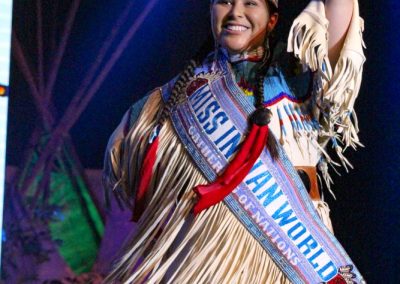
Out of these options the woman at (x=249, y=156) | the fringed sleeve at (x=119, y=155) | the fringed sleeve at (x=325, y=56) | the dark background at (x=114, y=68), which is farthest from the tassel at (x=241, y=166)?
the dark background at (x=114, y=68)

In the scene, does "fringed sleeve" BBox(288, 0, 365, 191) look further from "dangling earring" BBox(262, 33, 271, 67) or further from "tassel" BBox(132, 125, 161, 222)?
"tassel" BBox(132, 125, 161, 222)

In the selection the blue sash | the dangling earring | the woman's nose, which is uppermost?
the woman's nose

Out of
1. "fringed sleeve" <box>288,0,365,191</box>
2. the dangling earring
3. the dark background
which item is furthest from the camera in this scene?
the dark background

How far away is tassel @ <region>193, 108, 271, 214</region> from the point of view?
1.53m

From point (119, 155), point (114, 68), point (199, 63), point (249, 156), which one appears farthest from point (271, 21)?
point (114, 68)

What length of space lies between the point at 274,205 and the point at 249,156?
10 centimetres

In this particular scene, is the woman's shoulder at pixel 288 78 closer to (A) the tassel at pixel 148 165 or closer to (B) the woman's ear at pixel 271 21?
(B) the woman's ear at pixel 271 21

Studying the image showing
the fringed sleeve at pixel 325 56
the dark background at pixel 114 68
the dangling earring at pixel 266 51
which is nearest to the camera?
the fringed sleeve at pixel 325 56

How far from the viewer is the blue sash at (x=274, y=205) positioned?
1539 millimetres

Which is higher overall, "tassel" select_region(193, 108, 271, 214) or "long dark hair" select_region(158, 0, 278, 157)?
"long dark hair" select_region(158, 0, 278, 157)

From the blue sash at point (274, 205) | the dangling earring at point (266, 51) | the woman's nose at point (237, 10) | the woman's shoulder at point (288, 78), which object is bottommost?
the blue sash at point (274, 205)

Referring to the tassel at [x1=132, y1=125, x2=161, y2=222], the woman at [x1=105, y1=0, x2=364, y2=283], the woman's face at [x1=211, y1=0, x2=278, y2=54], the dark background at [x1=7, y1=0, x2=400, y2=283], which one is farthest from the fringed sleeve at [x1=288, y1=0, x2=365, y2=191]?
the dark background at [x1=7, y1=0, x2=400, y2=283]

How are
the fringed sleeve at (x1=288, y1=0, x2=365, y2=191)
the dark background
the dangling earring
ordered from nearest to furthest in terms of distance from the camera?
the fringed sleeve at (x1=288, y1=0, x2=365, y2=191) < the dangling earring < the dark background

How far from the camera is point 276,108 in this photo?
5.15 feet
